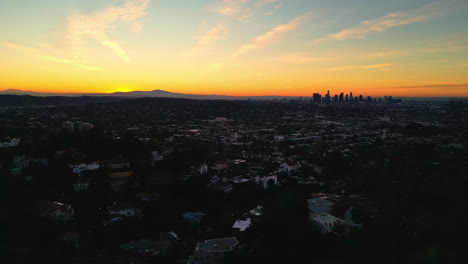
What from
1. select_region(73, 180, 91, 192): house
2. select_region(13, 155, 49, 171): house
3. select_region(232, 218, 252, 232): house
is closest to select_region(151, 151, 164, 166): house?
select_region(73, 180, 91, 192): house

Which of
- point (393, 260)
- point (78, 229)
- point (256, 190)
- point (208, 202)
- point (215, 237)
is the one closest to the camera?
point (393, 260)

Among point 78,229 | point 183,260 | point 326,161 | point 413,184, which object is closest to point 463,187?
point 413,184

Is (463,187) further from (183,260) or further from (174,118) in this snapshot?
(174,118)

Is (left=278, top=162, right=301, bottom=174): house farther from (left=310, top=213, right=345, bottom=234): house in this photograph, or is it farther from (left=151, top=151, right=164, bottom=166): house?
(left=310, top=213, right=345, bottom=234): house

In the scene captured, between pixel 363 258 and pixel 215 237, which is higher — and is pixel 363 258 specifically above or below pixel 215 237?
above

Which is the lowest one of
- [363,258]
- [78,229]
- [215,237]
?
[215,237]

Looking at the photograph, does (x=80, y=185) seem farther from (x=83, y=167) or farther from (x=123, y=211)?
(x=123, y=211)
